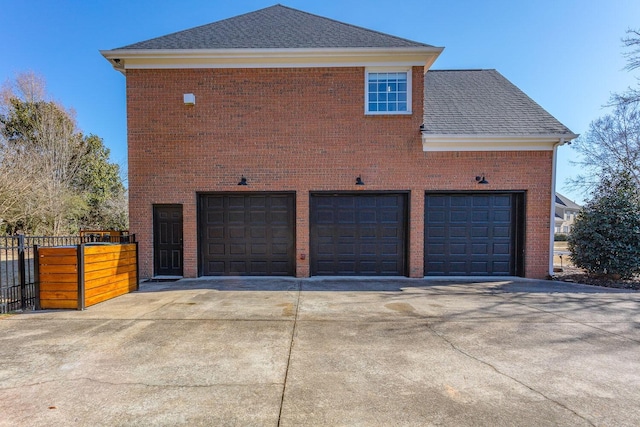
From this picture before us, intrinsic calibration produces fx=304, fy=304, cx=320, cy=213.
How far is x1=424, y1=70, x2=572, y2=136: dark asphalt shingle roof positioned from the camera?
8719mm

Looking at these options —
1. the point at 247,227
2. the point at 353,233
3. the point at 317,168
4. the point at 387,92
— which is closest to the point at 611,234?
the point at 353,233

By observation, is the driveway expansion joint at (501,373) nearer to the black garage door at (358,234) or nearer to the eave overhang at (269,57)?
the black garage door at (358,234)

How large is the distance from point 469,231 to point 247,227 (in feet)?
21.4

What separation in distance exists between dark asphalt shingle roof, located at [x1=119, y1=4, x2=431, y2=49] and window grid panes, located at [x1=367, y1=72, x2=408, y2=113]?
0.82m

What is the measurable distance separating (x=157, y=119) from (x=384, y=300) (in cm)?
787

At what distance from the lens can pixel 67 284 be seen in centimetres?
556

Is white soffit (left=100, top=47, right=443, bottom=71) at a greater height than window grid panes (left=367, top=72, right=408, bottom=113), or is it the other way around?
white soffit (left=100, top=47, right=443, bottom=71)

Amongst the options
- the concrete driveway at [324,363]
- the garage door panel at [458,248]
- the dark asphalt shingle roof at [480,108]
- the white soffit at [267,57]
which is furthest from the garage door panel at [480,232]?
the white soffit at [267,57]

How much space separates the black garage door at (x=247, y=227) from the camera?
888cm

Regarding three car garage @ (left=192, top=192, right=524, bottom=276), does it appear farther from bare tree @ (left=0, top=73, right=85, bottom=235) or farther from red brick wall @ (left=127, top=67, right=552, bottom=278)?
bare tree @ (left=0, top=73, right=85, bottom=235)

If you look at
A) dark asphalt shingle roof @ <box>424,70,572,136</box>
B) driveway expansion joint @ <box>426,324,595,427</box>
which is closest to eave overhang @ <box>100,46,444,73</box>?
dark asphalt shingle roof @ <box>424,70,572,136</box>

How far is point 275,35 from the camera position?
358 inches

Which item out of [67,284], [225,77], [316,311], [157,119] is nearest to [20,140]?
[157,119]

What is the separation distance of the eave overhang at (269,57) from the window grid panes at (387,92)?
0.37 meters
